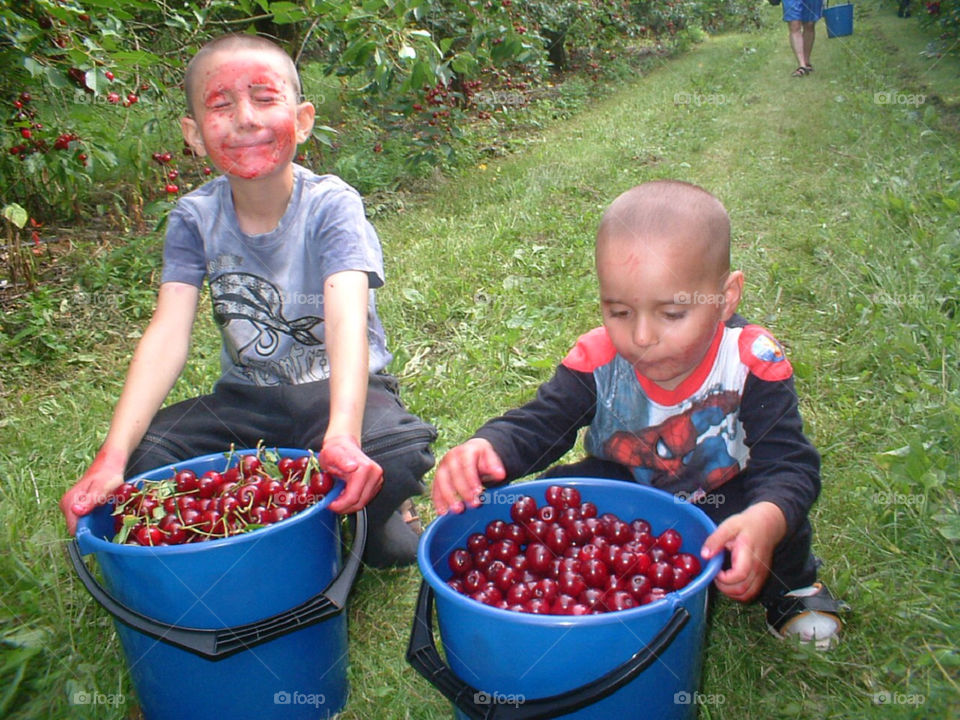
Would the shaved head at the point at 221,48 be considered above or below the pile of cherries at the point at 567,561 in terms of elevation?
above

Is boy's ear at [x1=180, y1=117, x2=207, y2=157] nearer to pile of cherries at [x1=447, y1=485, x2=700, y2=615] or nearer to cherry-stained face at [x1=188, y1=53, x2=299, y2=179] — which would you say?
cherry-stained face at [x1=188, y1=53, x2=299, y2=179]

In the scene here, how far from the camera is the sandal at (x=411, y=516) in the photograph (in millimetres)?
2390

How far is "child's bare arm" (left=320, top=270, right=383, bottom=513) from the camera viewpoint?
1.66m

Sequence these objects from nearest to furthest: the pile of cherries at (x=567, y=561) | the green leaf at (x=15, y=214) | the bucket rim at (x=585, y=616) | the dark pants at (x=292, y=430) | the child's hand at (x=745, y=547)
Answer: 1. the bucket rim at (x=585, y=616)
2. the child's hand at (x=745, y=547)
3. the pile of cherries at (x=567, y=561)
4. the dark pants at (x=292, y=430)
5. the green leaf at (x=15, y=214)

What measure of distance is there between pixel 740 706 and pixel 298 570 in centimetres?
101

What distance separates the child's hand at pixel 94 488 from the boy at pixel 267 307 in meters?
0.01

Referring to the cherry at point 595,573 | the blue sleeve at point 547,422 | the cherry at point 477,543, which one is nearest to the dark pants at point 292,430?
the blue sleeve at point 547,422

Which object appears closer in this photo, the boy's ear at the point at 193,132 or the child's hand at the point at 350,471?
the child's hand at the point at 350,471

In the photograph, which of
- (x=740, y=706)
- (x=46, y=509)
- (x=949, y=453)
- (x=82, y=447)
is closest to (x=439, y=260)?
(x=82, y=447)

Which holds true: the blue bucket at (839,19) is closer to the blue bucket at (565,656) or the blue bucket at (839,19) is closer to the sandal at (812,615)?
the sandal at (812,615)

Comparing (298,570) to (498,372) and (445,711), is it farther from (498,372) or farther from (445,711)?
(498,372)

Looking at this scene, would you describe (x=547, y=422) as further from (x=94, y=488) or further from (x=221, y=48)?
(x=221, y=48)

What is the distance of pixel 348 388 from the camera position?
1.89 metres

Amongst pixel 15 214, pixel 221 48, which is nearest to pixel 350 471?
pixel 221 48
